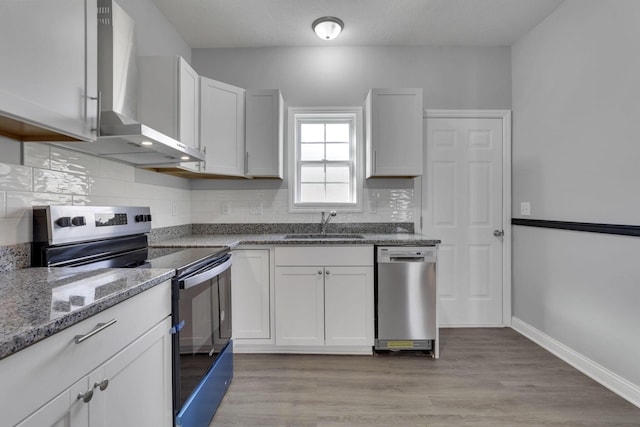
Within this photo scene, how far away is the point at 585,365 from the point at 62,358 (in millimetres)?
2948

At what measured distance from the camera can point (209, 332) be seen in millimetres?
1661

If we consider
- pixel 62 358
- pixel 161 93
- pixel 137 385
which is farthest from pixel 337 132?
pixel 62 358

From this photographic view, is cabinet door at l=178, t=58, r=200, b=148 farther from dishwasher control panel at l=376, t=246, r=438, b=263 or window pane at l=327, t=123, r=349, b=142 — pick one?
dishwasher control panel at l=376, t=246, r=438, b=263

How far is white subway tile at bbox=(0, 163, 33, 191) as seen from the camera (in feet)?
4.16

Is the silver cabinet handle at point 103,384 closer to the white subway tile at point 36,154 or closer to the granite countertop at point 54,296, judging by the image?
the granite countertop at point 54,296

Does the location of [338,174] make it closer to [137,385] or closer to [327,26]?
[327,26]

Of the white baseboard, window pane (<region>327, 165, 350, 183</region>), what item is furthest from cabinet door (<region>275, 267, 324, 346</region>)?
the white baseboard

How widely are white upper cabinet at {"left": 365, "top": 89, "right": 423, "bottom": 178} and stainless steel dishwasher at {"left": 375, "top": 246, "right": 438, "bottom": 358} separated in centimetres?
75

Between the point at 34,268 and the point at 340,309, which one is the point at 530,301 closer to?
the point at 340,309

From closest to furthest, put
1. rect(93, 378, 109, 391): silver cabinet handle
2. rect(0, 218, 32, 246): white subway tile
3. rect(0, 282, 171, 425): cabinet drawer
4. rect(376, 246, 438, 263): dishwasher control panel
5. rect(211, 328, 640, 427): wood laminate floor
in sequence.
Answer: rect(0, 282, 171, 425): cabinet drawer
rect(93, 378, 109, 391): silver cabinet handle
rect(0, 218, 32, 246): white subway tile
rect(211, 328, 640, 427): wood laminate floor
rect(376, 246, 438, 263): dishwasher control panel

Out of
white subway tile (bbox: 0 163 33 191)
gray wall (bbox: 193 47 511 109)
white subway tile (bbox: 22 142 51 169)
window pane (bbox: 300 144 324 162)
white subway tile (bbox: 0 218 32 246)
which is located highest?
gray wall (bbox: 193 47 511 109)

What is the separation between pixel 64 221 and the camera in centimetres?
142

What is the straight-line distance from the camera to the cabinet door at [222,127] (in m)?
2.47

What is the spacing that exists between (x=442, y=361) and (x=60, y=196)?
2669 mm
